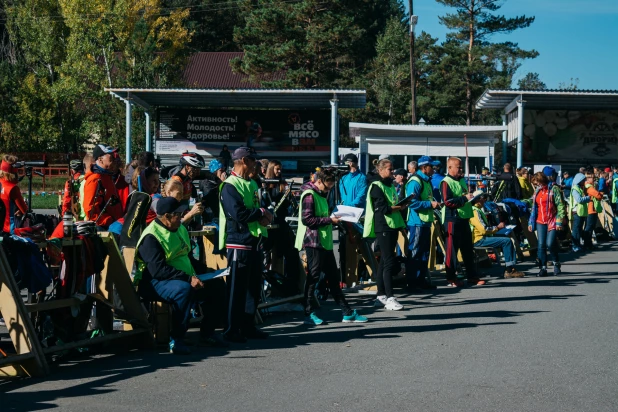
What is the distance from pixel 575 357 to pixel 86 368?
14.7 feet

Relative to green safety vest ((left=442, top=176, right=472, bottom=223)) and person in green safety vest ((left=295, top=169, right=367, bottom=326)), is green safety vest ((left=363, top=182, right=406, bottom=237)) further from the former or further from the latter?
green safety vest ((left=442, top=176, right=472, bottom=223))

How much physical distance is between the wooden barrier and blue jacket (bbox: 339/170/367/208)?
6.53m

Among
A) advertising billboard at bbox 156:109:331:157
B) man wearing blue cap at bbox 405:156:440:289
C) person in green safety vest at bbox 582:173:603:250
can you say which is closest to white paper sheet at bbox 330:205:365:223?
man wearing blue cap at bbox 405:156:440:289

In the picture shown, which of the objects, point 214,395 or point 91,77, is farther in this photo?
point 91,77

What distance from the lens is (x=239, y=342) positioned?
9281 mm

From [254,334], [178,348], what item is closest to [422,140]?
[254,334]

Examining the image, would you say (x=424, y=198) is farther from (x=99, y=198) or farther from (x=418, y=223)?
(x=99, y=198)

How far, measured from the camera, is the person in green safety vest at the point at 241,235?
9242 millimetres

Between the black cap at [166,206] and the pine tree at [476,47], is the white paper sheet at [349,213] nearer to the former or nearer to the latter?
the black cap at [166,206]

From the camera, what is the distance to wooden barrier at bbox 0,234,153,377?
295 inches

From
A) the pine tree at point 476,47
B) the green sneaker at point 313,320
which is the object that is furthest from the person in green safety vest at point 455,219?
the pine tree at point 476,47

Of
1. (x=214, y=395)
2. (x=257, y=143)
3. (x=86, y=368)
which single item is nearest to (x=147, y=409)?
(x=214, y=395)

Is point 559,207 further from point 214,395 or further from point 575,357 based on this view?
point 214,395

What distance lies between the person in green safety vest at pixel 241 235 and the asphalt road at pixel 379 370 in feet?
1.13
